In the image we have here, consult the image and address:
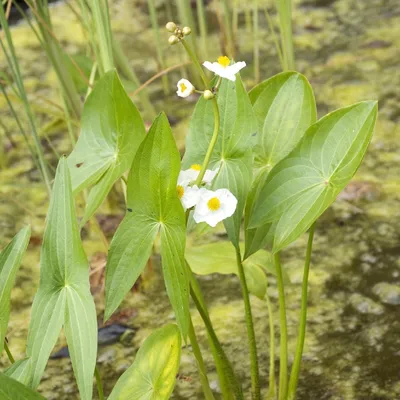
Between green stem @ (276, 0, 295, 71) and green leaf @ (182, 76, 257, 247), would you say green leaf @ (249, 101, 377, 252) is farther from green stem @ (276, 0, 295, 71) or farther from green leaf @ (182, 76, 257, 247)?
green stem @ (276, 0, 295, 71)

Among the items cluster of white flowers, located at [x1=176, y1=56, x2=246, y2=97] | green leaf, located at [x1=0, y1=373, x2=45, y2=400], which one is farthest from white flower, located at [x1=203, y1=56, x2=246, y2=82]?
green leaf, located at [x1=0, y1=373, x2=45, y2=400]

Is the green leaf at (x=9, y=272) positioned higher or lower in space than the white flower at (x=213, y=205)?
lower

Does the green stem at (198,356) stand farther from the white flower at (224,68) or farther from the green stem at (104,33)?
the green stem at (104,33)

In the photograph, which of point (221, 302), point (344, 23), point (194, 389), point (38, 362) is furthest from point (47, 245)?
point (344, 23)

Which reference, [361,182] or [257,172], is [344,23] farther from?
[257,172]

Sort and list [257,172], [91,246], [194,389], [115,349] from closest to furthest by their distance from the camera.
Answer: [257,172]
[194,389]
[115,349]
[91,246]

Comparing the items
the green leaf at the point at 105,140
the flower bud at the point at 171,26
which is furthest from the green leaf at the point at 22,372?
the flower bud at the point at 171,26
